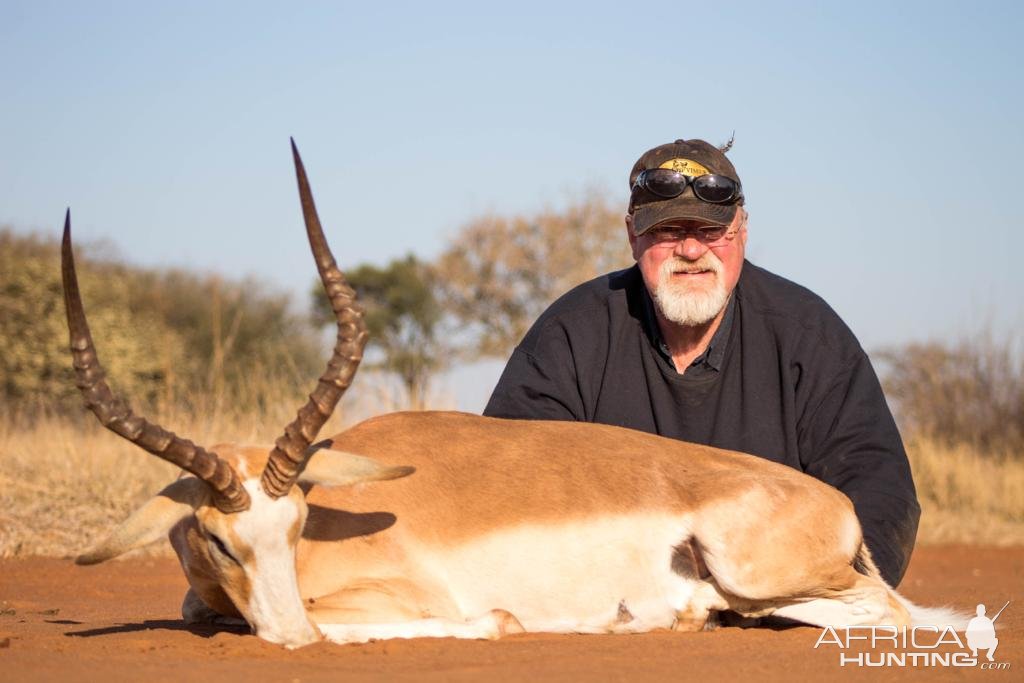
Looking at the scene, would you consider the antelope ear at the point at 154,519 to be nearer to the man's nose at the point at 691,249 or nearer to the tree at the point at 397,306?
the man's nose at the point at 691,249

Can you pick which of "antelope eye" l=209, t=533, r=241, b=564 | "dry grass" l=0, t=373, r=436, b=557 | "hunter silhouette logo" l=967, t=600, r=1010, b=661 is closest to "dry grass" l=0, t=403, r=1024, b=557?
"dry grass" l=0, t=373, r=436, b=557

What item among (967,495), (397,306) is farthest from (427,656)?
(397,306)

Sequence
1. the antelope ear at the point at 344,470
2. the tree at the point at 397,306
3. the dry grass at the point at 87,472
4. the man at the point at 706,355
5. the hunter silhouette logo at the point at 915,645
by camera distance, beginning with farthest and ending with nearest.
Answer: the tree at the point at 397,306 < the dry grass at the point at 87,472 < the man at the point at 706,355 < the antelope ear at the point at 344,470 < the hunter silhouette logo at the point at 915,645

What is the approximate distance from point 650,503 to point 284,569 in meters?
1.62

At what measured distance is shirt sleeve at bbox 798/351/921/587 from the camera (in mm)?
6180

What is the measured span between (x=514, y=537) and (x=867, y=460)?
6.71 feet

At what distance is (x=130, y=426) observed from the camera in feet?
16.0

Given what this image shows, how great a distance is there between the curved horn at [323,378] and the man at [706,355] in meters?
2.14

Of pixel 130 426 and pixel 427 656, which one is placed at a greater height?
pixel 130 426

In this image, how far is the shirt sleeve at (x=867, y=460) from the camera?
6.18m

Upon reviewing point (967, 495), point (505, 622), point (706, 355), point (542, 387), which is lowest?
point (967, 495)

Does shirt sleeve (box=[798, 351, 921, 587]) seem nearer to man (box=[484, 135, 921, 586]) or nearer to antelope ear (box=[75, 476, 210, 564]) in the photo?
man (box=[484, 135, 921, 586])

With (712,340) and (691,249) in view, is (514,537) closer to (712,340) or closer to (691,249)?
A: (712,340)

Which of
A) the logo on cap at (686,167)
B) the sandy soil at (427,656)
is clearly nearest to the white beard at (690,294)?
the logo on cap at (686,167)
